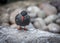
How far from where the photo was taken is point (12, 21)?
5758mm

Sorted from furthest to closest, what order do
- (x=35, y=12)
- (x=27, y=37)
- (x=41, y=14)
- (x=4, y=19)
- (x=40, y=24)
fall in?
(x=35, y=12) → (x=41, y=14) → (x=4, y=19) → (x=40, y=24) → (x=27, y=37)

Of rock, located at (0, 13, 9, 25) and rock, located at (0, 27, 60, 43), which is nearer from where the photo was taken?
rock, located at (0, 27, 60, 43)

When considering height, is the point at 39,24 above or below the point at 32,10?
below

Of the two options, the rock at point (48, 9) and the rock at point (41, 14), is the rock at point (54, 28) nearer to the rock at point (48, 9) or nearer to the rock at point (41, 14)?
the rock at point (41, 14)

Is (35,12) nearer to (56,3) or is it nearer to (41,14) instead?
(41,14)

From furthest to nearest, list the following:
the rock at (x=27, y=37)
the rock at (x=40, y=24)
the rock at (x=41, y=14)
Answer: the rock at (x=41, y=14)
the rock at (x=40, y=24)
the rock at (x=27, y=37)

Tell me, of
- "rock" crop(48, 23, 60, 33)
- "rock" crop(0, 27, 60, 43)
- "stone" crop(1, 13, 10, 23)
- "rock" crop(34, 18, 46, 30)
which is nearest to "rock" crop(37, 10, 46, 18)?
"rock" crop(34, 18, 46, 30)

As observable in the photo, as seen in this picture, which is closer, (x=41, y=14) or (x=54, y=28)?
(x=54, y=28)

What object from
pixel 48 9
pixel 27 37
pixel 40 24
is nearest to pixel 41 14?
pixel 48 9

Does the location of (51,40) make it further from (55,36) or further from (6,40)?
(6,40)

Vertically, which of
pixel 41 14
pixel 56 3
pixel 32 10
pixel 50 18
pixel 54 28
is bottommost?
pixel 54 28

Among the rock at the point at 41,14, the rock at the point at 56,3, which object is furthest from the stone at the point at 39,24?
the rock at the point at 56,3

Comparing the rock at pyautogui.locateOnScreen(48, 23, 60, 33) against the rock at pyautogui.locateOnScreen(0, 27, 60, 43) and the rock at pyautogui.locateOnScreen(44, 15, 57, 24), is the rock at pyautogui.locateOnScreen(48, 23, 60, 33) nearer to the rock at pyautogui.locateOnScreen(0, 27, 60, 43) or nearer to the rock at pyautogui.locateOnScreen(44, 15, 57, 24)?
the rock at pyautogui.locateOnScreen(44, 15, 57, 24)

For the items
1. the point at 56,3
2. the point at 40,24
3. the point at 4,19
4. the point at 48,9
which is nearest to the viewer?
the point at 40,24
